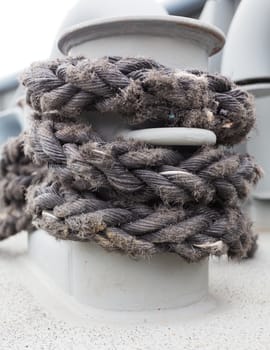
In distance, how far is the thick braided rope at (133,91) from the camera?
509mm

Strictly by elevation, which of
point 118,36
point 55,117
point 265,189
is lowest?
point 265,189

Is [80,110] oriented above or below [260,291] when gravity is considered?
above

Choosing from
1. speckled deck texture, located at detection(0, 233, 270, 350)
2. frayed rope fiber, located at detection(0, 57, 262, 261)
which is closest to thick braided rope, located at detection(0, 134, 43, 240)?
speckled deck texture, located at detection(0, 233, 270, 350)

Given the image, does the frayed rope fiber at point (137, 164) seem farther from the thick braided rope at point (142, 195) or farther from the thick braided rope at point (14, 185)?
the thick braided rope at point (14, 185)

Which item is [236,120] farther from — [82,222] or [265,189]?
[265,189]

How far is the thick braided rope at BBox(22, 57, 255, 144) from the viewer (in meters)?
0.51

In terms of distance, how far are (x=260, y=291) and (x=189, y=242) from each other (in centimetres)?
20

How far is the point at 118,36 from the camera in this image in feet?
1.85

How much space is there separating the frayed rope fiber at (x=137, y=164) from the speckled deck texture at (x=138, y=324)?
0.08 metres

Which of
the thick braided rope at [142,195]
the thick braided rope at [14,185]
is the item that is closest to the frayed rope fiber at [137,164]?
the thick braided rope at [142,195]

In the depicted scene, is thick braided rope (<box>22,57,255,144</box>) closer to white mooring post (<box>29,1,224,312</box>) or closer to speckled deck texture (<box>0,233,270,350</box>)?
white mooring post (<box>29,1,224,312</box>)

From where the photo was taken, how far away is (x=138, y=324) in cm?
52

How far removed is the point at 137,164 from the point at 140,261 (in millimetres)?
134

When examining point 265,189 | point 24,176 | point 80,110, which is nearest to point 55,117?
point 80,110
